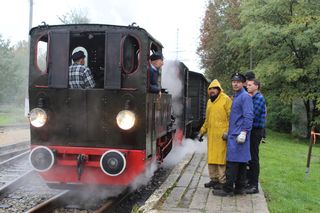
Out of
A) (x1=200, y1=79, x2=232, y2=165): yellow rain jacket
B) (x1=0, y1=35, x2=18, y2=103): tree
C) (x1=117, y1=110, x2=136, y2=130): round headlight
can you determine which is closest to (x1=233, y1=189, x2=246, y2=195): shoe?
(x1=200, y1=79, x2=232, y2=165): yellow rain jacket

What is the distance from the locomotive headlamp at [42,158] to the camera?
21.0ft

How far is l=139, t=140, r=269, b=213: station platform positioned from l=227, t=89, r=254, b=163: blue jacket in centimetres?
58

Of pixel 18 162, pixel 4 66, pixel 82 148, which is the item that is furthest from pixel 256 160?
pixel 4 66

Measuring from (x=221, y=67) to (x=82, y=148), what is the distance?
26.9m

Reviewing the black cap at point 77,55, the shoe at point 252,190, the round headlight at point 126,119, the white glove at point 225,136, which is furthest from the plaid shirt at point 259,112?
the black cap at point 77,55

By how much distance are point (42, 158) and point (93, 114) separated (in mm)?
950

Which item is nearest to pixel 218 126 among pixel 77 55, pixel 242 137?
pixel 242 137

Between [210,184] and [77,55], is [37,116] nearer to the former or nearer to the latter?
[77,55]

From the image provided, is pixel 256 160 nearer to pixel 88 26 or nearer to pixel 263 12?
pixel 88 26

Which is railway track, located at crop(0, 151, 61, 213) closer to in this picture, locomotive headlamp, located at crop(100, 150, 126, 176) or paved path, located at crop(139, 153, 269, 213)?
locomotive headlamp, located at crop(100, 150, 126, 176)

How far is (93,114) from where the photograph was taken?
647 cm

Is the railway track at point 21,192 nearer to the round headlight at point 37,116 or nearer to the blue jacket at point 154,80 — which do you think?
the round headlight at point 37,116

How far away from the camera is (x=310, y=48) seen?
2464 cm

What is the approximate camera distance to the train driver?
655 centimetres
